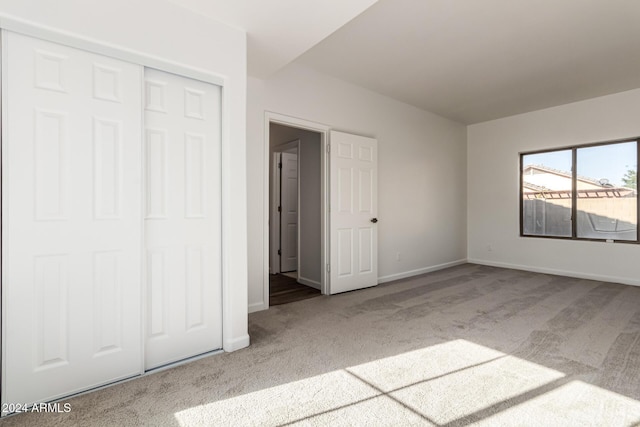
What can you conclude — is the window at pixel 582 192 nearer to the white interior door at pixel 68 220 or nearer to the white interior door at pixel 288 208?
the white interior door at pixel 288 208

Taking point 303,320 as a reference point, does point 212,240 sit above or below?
above

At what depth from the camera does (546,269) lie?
209 inches

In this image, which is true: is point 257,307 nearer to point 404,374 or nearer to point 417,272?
point 404,374

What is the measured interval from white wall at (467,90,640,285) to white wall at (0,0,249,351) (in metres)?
5.15

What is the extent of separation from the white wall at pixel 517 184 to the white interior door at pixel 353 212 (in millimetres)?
2856

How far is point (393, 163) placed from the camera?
15.9 ft

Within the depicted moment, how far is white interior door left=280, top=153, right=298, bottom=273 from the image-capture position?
556cm

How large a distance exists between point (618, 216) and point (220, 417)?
5.89 metres

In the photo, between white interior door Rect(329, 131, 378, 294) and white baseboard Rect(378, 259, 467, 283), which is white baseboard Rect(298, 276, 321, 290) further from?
white baseboard Rect(378, 259, 467, 283)

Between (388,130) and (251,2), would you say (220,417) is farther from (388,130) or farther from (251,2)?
(388,130)

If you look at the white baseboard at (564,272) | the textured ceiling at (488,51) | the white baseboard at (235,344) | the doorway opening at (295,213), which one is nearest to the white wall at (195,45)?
the white baseboard at (235,344)

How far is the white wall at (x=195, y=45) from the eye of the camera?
1.75 m

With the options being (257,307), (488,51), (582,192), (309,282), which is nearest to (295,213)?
(309,282)

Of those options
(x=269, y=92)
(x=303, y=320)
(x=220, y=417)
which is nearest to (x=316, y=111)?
(x=269, y=92)
